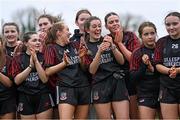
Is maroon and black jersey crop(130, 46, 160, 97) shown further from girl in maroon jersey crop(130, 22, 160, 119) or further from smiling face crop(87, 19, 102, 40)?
smiling face crop(87, 19, 102, 40)

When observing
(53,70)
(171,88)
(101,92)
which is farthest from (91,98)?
(171,88)

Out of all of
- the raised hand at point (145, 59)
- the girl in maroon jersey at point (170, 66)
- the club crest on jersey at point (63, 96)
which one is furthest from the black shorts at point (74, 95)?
the girl in maroon jersey at point (170, 66)

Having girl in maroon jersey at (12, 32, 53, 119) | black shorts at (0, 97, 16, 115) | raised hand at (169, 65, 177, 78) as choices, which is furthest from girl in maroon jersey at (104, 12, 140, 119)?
black shorts at (0, 97, 16, 115)

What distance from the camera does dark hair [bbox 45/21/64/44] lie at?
639 cm

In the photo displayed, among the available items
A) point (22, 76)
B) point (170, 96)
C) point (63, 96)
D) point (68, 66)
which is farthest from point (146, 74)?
point (22, 76)

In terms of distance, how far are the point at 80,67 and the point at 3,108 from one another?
56.0 inches

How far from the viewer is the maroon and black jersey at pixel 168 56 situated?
19.1 ft

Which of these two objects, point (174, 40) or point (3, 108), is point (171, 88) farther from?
point (3, 108)

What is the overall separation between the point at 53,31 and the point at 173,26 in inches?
75.7

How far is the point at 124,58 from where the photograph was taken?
6.34m

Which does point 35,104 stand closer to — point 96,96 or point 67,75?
point 67,75

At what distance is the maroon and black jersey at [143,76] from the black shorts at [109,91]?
242mm

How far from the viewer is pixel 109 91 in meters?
6.17

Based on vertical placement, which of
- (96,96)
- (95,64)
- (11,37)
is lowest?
(96,96)
